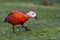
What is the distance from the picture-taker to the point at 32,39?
905cm

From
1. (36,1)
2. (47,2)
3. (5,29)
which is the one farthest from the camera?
(36,1)

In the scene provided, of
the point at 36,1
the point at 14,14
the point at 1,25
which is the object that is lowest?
the point at 36,1

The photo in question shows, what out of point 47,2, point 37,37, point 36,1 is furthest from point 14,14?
point 36,1

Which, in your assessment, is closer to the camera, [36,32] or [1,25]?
[36,32]

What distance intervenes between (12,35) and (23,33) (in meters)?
0.48

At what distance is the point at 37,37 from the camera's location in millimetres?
9414

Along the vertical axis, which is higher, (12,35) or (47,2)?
(12,35)

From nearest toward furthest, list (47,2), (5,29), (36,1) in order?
1. (5,29)
2. (47,2)
3. (36,1)

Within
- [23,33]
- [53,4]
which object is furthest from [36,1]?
[23,33]

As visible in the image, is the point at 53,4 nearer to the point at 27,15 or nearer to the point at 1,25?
the point at 1,25

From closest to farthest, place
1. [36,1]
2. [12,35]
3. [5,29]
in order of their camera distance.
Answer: [12,35] → [5,29] → [36,1]

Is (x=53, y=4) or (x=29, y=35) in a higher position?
(x=29, y=35)

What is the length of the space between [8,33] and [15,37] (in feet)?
2.29

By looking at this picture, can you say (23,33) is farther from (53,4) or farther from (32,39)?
(53,4)
